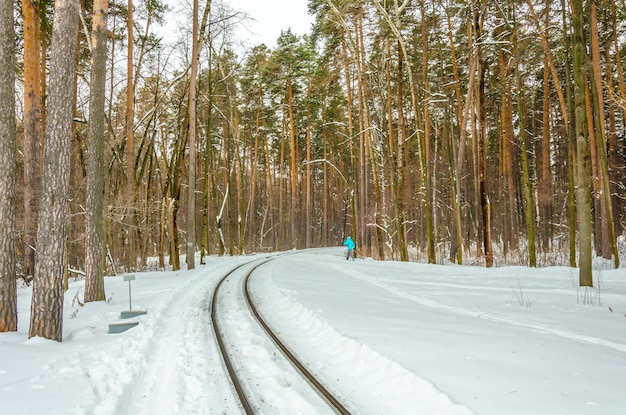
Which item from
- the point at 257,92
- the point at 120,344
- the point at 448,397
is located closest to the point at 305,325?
the point at 120,344

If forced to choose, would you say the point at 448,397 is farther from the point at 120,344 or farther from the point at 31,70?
the point at 31,70

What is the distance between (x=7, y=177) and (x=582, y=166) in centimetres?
1309

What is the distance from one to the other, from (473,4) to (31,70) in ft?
55.4

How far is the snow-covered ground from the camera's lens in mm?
3938

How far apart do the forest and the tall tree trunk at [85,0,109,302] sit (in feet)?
0.13

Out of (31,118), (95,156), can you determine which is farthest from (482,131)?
(31,118)

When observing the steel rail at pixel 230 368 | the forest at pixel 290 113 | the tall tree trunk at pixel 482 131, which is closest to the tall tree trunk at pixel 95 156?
the forest at pixel 290 113

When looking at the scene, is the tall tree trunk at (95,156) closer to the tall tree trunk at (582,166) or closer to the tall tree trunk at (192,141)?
the tall tree trunk at (192,141)

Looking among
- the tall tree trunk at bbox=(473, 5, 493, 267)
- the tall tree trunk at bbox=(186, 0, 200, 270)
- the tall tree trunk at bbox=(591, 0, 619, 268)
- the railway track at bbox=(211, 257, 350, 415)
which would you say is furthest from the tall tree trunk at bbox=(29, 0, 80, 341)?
the tall tree trunk at bbox=(591, 0, 619, 268)

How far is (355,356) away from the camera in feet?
17.7

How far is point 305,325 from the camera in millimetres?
7293

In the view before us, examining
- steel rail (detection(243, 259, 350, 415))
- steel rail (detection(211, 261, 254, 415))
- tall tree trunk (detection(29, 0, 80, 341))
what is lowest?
steel rail (detection(243, 259, 350, 415))

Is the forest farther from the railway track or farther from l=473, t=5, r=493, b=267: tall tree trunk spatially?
the railway track

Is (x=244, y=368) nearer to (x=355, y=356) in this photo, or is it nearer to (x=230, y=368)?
(x=230, y=368)
